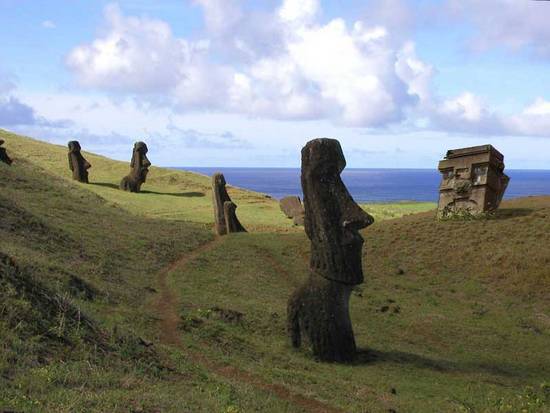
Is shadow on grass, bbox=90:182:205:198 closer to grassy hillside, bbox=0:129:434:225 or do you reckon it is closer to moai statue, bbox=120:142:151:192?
grassy hillside, bbox=0:129:434:225

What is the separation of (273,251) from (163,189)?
84.7ft

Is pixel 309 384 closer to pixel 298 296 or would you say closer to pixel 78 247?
pixel 298 296

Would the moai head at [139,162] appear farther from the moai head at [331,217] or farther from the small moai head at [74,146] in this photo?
the moai head at [331,217]

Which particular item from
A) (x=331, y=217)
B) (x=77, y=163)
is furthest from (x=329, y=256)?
(x=77, y=163)

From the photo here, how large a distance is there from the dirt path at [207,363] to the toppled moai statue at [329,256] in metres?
3.21

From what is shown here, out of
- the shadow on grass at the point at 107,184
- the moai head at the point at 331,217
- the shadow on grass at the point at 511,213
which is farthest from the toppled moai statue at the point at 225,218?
the shadow on grass at the point at 107,184

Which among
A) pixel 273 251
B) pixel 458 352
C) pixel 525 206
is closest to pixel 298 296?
pixel 458 352

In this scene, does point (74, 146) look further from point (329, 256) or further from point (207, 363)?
point (207, 363)

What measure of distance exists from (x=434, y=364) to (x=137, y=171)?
123 feet

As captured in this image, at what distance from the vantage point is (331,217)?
16062 mm

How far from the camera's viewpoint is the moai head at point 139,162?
50222mm

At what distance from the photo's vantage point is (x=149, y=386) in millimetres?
9539

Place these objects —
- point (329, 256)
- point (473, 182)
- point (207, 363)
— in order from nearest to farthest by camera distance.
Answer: point (207, 363) → point (329, 256) → point (473, 182)

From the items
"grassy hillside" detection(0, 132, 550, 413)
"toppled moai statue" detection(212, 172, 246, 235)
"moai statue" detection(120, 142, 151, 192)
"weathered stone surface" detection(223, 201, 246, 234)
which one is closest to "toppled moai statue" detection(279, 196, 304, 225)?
"grassy hillside" detection(0, 132, 550, 413)
